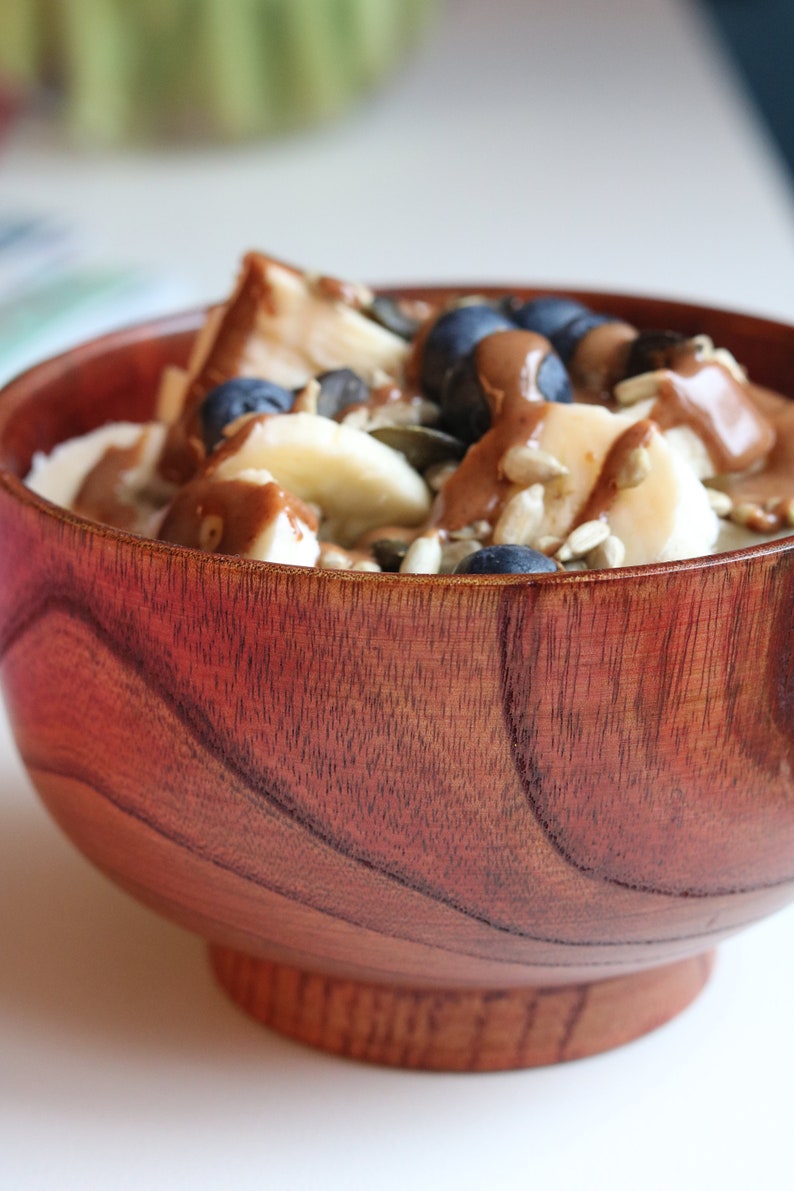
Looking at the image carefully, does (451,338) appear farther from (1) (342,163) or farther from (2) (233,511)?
(1) (342,163)

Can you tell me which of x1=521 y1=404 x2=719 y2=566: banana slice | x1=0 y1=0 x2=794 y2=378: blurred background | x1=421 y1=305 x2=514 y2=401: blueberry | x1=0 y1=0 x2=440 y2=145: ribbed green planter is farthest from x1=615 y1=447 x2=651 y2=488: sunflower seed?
x1=0 y1=0 x2=440 y2=145: ribbed green planter

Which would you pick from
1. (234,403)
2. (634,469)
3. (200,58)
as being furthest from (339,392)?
(200,58)

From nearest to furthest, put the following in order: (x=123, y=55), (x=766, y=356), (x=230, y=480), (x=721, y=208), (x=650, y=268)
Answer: (x=230, y=480) → (x=766, y=356) → (x=650, y=268) → (x=721, y=208) → (x=123, y=55)

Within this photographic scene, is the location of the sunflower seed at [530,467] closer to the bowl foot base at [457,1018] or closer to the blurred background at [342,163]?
the bowl foot base at [457,1018]

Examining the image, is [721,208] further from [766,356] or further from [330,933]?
[330,933]

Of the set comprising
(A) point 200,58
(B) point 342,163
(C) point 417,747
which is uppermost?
(C) point 417,747

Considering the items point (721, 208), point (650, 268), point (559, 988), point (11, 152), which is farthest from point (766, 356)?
point (11, 152)

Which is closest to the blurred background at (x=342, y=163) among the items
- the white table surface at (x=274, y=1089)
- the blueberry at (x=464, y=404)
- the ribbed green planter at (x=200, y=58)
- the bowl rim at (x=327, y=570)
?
the ribbed green planter at (x=200, y=58)
